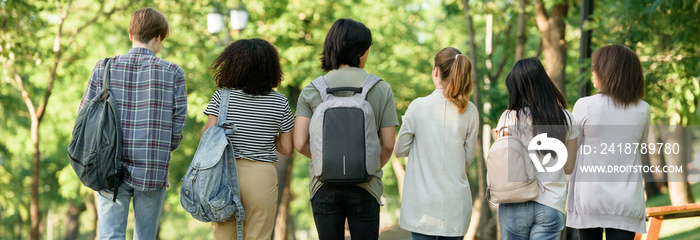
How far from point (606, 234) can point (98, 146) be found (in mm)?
3081

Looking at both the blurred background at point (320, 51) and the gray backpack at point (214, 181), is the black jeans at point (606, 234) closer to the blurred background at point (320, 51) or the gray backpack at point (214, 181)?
the gray backpack at point (214, 181)

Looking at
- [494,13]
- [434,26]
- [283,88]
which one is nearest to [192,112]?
[283,88]

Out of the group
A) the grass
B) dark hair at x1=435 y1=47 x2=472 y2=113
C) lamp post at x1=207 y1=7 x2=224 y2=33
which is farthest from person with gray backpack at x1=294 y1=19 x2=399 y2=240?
lamp post at x1=207 y1=7 x2=224 y2=33

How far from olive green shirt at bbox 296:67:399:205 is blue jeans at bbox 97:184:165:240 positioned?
40.1 inches

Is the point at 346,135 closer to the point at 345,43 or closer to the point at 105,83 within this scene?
the point at 345,43

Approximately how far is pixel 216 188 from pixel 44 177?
2242 cm

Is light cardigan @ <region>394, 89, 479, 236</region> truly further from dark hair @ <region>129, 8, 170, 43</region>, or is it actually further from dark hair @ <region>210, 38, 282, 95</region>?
dark hair @ <region>129, 8, 170, 43</region>

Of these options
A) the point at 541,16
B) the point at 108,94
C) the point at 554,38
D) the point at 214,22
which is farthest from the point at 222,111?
the point at 214,22

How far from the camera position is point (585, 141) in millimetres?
3969

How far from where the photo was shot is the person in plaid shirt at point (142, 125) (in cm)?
403

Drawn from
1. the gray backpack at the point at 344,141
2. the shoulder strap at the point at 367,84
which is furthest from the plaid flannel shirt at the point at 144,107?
the shoulder strap at the point at 367,84

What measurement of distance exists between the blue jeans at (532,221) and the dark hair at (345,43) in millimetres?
1280

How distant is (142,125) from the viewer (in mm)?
4031

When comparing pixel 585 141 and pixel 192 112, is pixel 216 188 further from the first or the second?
pixel 192 112
